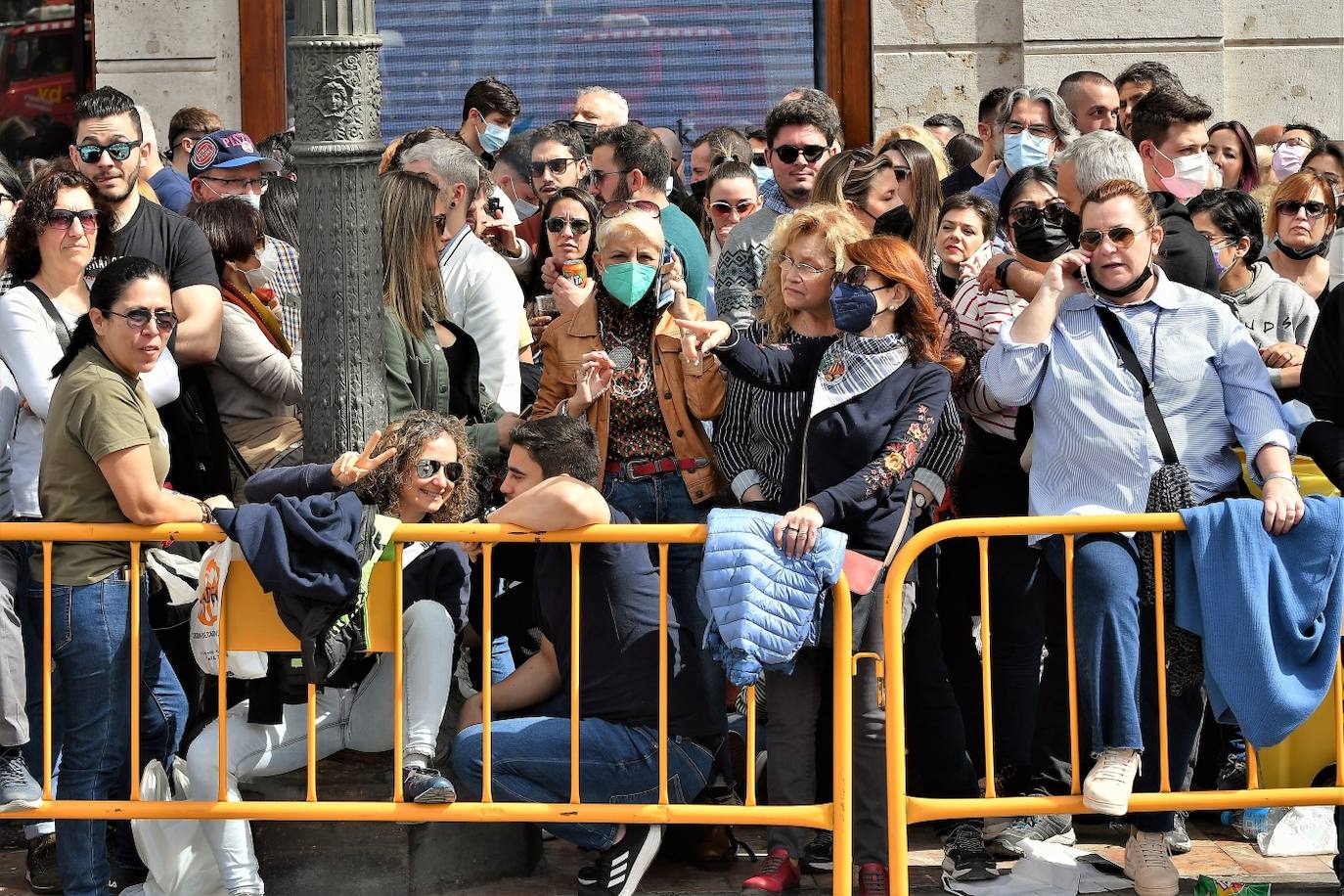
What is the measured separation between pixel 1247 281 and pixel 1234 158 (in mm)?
1782

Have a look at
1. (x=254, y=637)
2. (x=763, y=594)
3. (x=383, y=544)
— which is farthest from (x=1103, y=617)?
(x=254, y=637)

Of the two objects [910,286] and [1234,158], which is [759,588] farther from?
[1234,158]

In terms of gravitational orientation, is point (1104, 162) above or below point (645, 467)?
above

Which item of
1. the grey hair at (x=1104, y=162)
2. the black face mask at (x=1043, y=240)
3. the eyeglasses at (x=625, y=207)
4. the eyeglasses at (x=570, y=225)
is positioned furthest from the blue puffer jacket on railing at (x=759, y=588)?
the eyeglasses at (x=570, y=225)

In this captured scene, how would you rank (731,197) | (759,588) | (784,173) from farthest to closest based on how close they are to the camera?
(731,197) < (784,173) < (759,588)

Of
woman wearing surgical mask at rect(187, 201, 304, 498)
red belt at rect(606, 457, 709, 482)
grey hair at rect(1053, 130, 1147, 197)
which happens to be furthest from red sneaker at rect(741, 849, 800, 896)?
grey hair at rect(1053, 130, 1147, 197)

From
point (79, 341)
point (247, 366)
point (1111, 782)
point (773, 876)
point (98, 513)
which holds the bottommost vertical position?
point (773, 876)

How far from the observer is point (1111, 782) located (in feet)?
17.6

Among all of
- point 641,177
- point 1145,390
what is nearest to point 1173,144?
point 1145,390

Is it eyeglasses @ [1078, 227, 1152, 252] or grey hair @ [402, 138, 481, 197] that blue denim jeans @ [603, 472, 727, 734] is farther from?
eyeglasses @ [1078, 227, 1152, 252]

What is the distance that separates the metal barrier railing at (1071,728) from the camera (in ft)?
17.5

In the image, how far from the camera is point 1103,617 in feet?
18.0

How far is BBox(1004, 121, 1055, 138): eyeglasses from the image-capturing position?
8344 millimetres

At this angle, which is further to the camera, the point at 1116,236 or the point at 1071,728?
the point at 1116,236
